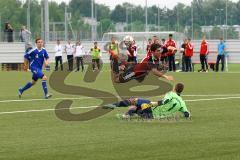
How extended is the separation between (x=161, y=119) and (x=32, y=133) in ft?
11.2

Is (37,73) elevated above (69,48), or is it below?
below

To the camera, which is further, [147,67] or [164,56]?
[164,56]

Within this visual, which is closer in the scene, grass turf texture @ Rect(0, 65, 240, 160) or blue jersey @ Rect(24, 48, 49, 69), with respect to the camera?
grass turf texture @ Rect(0, 65, 240, 160)

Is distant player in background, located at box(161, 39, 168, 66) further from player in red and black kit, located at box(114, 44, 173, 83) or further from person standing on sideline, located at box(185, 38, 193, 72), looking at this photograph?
player in red and black kit, located at box(114, 44, 173, 83)

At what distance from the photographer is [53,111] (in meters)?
20.2

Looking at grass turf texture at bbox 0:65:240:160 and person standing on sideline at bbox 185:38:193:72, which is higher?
person standing on sideline at bbox 185:38:193:72

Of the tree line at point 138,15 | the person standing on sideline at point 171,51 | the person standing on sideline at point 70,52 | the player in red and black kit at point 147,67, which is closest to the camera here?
the player in red and black kit at point 147,67

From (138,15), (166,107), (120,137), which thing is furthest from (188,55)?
(138,15)

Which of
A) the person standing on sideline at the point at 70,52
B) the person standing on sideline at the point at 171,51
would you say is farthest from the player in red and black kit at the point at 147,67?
the person standing on sideline at the point at 70,52

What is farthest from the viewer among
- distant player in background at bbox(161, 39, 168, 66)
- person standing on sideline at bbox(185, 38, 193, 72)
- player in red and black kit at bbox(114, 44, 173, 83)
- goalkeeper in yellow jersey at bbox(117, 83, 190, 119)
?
person standing on sideline at bbox(185, 38, 193, 72)

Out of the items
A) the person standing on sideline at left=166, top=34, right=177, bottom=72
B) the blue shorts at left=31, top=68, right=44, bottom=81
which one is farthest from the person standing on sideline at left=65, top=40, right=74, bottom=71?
the blue shorts at left=31, top=68, right=44, bottom=81

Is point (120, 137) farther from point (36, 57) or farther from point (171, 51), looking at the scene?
point (171, 51)

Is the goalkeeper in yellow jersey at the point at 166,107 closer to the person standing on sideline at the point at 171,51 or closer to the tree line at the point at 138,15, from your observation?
the person standing on sideline at the point at 171,51

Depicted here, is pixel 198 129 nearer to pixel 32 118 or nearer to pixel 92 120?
pixel 92 120
